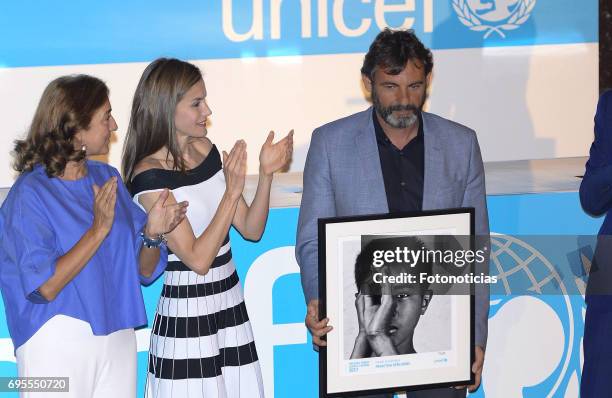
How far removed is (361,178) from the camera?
3.18m

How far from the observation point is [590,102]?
6090 millimetres

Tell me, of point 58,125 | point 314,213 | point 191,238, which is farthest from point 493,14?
point 58,125

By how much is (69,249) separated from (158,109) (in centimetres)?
58

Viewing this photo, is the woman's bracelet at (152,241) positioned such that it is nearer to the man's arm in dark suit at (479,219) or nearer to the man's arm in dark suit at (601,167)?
the man's arm in dark suit at (479,219)

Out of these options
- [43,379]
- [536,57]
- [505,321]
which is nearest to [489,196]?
[505,321]

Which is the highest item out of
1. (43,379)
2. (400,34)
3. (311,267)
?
(400,34)

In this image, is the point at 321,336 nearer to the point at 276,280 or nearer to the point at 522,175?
the point at 276,280

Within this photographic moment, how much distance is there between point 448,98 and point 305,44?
0.98m

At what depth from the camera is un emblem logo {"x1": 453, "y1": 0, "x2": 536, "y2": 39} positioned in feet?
18.6

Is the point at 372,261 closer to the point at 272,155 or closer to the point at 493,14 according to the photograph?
the point at 272,155

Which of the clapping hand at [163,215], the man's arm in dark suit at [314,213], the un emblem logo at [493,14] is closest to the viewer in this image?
the clapping hand at [163,215]

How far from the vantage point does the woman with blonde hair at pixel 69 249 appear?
9.41ft

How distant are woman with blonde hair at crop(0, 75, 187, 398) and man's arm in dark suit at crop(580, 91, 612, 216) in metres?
1.44

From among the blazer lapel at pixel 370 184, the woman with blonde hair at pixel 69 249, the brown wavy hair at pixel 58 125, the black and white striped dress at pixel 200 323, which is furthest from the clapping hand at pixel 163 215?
the blazer lapel at pixel 370 184
